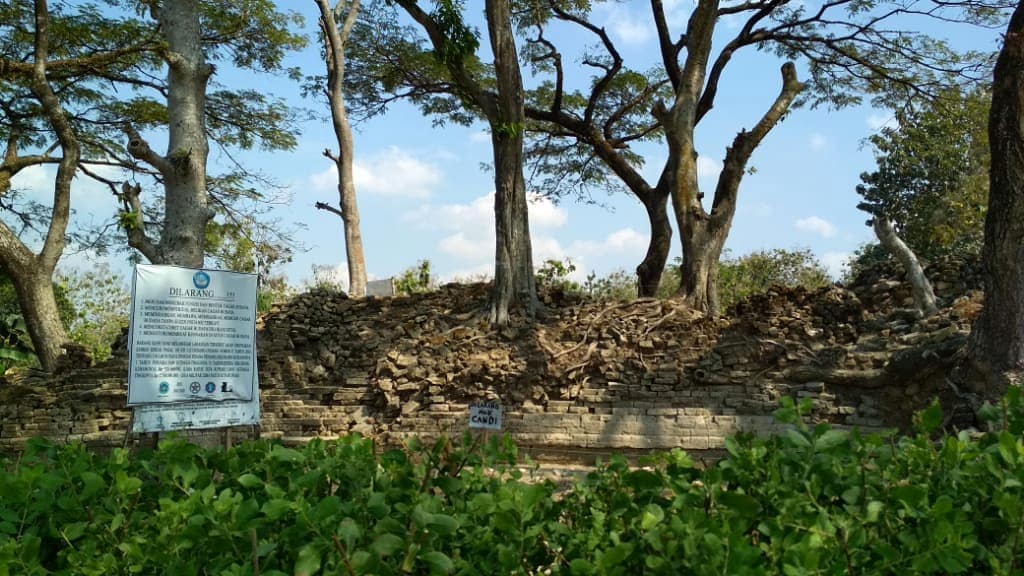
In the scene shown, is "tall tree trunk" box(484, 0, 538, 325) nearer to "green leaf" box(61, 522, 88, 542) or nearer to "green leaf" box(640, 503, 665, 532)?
"green leaf" box(61, 522, 88, 542)

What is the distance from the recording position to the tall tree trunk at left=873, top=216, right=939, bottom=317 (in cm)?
935

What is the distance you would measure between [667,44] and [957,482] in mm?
13397

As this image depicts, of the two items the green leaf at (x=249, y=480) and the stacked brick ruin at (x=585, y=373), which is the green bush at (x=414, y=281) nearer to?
the stacked brick ruin at (x=585, y=373)

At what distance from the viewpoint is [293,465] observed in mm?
1960

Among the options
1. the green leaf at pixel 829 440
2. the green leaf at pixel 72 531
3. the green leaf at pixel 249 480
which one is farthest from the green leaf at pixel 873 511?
the green leaf at pixel 72 531

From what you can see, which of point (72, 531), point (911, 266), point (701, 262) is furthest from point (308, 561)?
point (701, 262)

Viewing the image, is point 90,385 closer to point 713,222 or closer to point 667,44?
point 713,222

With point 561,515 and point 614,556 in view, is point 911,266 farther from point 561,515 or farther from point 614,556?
point 614,556

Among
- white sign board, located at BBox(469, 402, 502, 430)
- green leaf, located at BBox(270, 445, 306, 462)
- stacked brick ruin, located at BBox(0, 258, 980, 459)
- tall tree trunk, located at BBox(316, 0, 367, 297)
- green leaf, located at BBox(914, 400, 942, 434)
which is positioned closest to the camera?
green leaf, located at BBox(914, 400, 942, 434)

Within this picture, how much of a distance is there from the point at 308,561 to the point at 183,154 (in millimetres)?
8860

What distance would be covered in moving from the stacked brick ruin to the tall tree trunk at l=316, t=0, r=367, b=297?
3.93 metres

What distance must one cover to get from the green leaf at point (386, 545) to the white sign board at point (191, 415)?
16.1ft

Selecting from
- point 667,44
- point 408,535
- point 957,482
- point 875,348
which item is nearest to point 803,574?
point 957,482

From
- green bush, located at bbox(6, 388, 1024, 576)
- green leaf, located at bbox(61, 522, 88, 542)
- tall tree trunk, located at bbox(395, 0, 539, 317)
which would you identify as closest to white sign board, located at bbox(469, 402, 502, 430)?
green bush, located at bbox(6, 388, 1024, 576)
